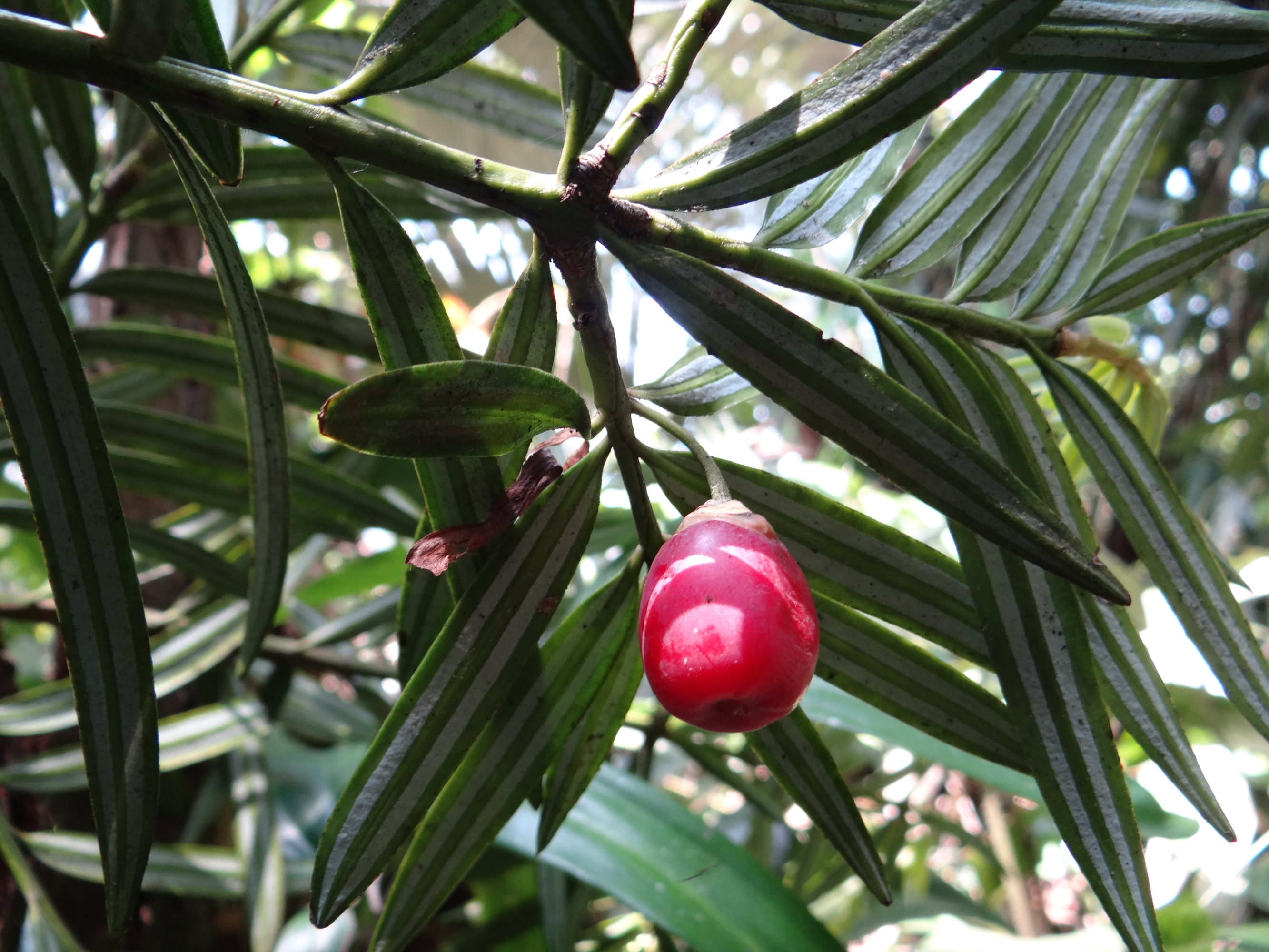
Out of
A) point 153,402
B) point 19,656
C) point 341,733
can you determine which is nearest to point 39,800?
point 341,733

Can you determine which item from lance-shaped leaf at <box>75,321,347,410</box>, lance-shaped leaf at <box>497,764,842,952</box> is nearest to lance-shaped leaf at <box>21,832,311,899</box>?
lance-shaped leaf at <box>497,764,842,952</box>

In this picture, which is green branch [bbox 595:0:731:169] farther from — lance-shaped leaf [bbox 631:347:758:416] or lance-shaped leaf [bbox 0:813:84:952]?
lance-shaped leaf [bbox 0:813:84:952]

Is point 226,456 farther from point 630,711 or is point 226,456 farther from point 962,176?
point 962,176

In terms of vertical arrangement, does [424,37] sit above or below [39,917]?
above

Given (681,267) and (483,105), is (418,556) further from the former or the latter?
(483,105)

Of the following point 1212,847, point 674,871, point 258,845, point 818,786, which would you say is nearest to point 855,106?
point 818,786

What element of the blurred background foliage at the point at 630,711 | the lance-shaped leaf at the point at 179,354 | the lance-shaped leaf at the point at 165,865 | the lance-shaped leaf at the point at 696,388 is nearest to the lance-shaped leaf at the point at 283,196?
the blurred background foliage at the point at 630,711
